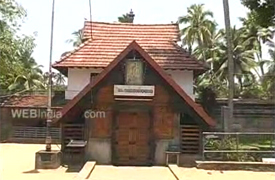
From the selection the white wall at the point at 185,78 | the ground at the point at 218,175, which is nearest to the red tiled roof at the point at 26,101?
the white wall at the point at 185,78

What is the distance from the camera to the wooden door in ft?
62.1

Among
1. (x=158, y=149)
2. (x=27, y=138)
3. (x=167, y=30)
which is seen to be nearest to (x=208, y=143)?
(x=158, y=149)

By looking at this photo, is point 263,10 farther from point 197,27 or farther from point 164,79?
point 197,27

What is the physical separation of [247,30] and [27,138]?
2661 centimetres

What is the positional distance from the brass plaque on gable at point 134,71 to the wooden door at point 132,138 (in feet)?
4.03

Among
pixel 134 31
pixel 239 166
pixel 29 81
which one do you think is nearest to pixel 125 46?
pixel 134 31

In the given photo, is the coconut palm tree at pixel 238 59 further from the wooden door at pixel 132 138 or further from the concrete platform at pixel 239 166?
the concrete platform at pixel 239 166

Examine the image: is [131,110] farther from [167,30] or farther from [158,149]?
[167,30]

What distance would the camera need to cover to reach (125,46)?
25797 millimetres

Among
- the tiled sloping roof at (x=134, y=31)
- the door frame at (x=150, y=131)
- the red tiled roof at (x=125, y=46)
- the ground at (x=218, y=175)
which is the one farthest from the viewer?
the tiled sloping roof at (x=134, y=31)

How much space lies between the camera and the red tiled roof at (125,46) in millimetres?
23859

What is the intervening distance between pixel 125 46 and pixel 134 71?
7.32 meters

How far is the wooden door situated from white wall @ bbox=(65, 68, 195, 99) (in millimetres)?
5629

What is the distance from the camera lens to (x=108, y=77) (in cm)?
1880
